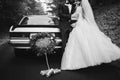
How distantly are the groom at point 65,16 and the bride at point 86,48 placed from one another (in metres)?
0.43

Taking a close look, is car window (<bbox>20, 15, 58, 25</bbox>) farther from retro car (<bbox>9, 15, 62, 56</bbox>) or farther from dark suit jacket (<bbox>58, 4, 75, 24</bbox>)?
dark suit jacket (<bbox>58, 4, 75, 24</bbox>)

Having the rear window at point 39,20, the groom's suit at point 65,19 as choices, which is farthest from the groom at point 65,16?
the rear window at point 39,20

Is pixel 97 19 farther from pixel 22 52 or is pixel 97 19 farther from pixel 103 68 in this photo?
pixel 103 68

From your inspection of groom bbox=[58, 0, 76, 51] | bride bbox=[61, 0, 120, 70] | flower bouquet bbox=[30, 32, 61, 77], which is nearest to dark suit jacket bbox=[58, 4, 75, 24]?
groom bbox=[58, 0, 76, 51]

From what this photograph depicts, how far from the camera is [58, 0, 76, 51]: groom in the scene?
8484 millimetres

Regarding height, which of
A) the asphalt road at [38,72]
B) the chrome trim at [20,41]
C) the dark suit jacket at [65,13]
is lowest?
the asphalt road at [38,72]

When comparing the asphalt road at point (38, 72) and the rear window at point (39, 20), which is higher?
the rear window at point (39, 20)

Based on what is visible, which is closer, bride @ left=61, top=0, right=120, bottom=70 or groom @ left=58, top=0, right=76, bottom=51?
bride @ left=61, top=0, right=120, bottom=70

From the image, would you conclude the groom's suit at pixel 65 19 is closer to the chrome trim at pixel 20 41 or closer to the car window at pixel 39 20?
the car window at pixel 39 20

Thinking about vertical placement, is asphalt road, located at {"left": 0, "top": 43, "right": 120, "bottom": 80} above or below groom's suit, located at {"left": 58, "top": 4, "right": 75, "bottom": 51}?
below

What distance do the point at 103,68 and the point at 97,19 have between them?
33.4 ft

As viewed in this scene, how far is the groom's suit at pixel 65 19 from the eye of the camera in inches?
335

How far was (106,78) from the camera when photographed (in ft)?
20.6

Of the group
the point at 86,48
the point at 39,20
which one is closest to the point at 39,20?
the point at 39,20
